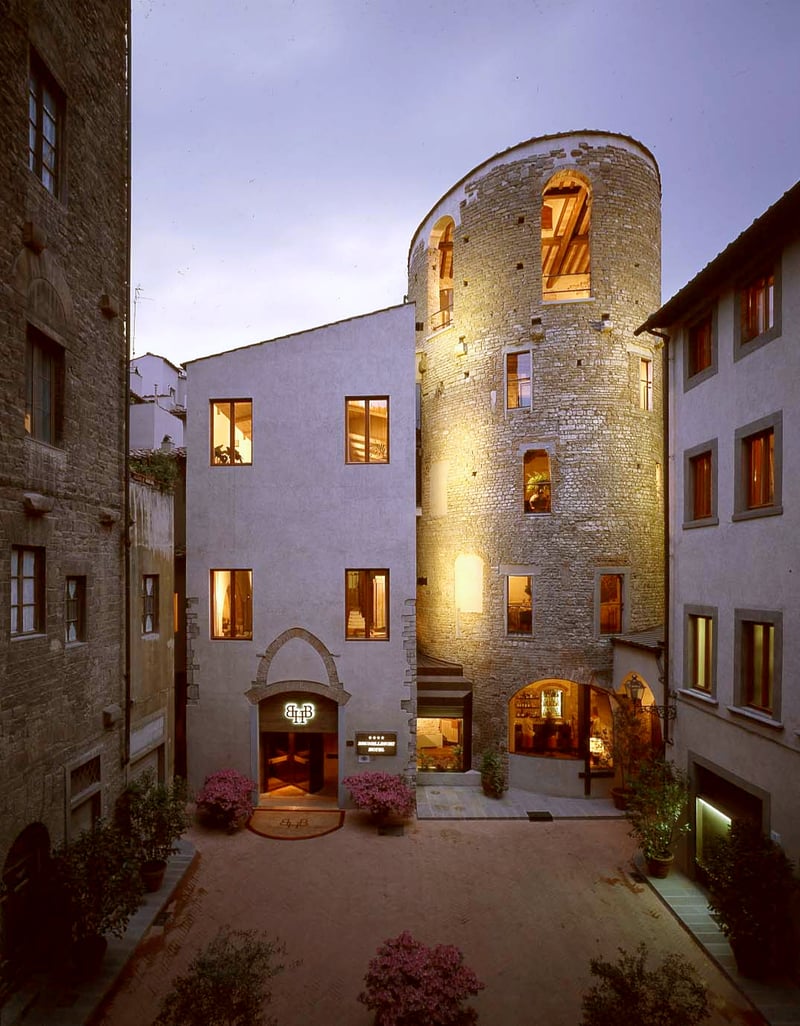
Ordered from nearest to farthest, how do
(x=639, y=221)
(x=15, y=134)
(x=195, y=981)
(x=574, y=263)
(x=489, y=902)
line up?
(x=195, y=981), (x=15, y=134), (x=489, y=902), (x=639, y=221), (x=574, y=263)

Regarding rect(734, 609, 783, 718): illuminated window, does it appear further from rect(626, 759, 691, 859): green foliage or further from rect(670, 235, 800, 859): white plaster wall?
rect(626, 759, 691, 859): green foliage

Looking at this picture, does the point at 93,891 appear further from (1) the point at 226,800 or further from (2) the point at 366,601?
(2) the point at 366,601

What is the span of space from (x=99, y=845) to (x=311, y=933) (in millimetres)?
3879

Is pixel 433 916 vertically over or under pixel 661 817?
under

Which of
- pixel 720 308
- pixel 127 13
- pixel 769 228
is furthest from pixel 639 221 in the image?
pixel 127 13

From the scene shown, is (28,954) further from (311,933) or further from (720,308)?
(720,308)

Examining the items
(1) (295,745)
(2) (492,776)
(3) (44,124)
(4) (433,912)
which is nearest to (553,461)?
(2) (492,776)

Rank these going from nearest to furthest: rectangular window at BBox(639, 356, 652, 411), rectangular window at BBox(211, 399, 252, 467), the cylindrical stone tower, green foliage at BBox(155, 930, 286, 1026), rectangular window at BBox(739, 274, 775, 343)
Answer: green foliage at BBox(155, 930, 286, 1026) → rectangular window at BBox(739, 274, 775, 343) → rectangular window at BBox(211, 399, 252, 467) → the cylindrical stone tower → rectangular window at BBox(639, 356, 652, 411)

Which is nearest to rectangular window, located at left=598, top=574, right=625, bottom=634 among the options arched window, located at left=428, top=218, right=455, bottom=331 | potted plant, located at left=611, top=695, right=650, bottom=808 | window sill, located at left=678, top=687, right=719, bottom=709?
potted plant, located at left=611, top=695, right=650, bottom=808

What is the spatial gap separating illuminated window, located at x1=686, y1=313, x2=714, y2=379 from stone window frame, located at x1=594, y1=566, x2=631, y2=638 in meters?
6.13

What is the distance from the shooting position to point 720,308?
1143cm

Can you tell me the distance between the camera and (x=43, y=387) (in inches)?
378

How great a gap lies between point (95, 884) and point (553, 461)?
1390 cm

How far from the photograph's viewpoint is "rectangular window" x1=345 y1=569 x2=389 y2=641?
15.5 meters
